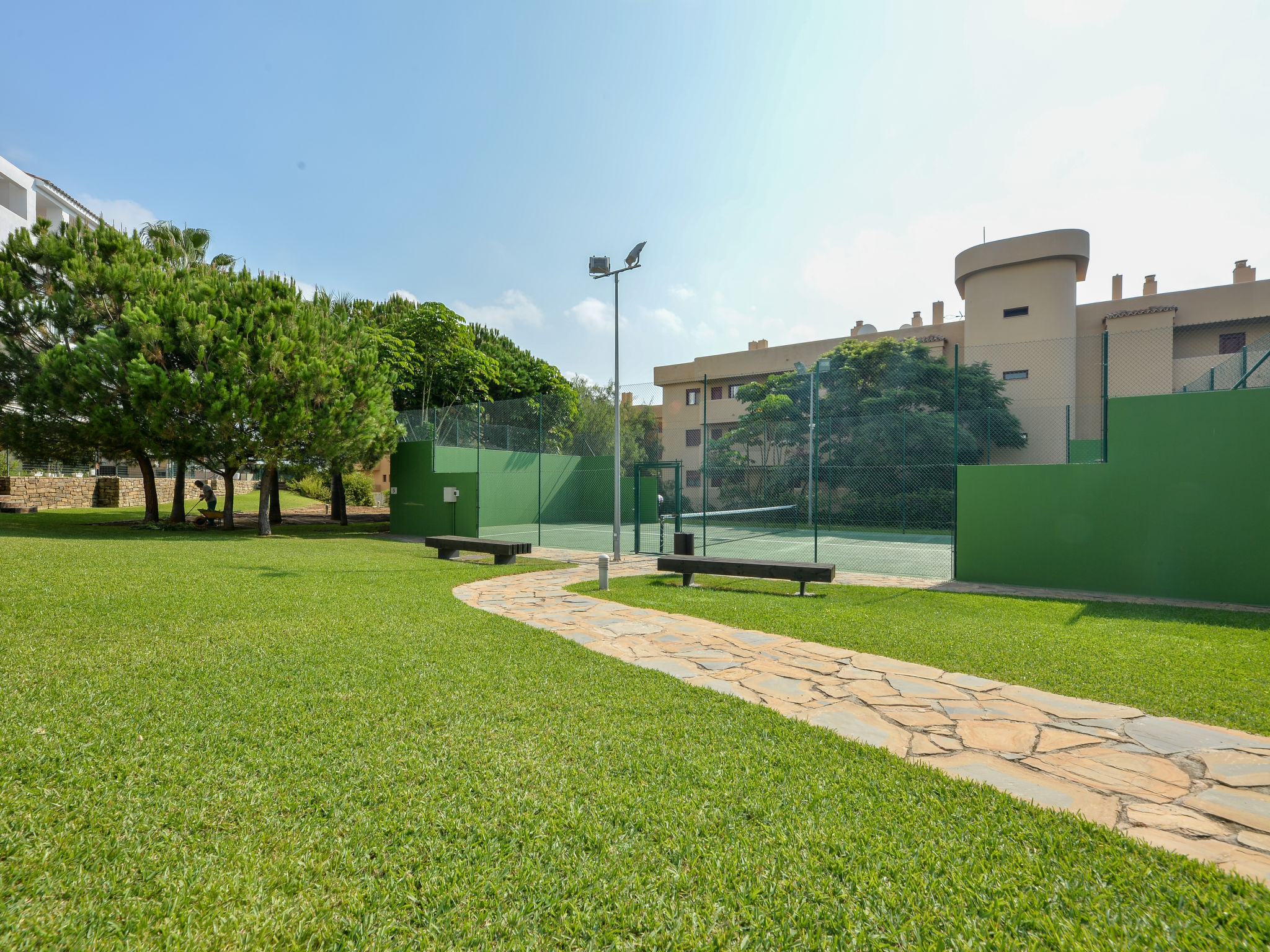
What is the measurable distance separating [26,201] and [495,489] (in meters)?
29.9

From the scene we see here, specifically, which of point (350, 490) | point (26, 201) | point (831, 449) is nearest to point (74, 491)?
point (350, 490)

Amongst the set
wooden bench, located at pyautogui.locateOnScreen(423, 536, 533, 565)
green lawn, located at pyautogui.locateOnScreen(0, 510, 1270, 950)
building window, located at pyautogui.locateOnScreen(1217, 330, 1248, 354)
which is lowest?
green lawn, located at pyautogui.locateOnScreen(0, 510, 1270, 950)

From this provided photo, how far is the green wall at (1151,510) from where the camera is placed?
7168mm

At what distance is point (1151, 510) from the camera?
7688mm

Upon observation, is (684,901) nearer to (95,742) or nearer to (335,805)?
A: (335,805)

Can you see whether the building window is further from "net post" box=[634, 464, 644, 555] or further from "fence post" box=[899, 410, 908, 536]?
"net post" box=[634, 464, 644, 555]

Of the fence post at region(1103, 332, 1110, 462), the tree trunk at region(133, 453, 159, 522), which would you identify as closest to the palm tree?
the tree trunk at region(133, 453, 159, 522)

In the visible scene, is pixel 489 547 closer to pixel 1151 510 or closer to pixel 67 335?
pixel 1151 510

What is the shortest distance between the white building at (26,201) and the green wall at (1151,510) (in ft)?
110

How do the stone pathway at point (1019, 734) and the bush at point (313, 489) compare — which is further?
the bush at point (313, 489)

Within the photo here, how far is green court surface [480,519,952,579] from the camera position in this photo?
10.9m

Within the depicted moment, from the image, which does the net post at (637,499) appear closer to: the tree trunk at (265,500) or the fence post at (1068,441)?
the fence post at (1068,441)

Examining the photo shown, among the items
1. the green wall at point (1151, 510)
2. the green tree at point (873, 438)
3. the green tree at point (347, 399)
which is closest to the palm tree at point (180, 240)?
the green tree at point (347, 399)

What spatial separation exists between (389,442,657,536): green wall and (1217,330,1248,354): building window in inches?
835
